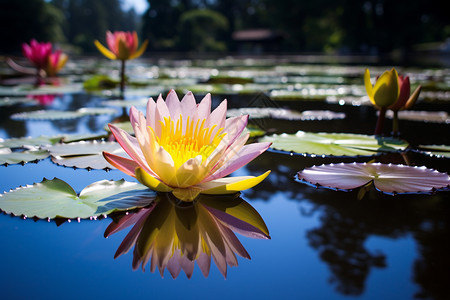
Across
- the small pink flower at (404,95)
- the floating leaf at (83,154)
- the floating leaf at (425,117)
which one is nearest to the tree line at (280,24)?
the floating leaf at (425,117)

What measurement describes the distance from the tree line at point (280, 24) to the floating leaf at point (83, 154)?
1587 centimetres

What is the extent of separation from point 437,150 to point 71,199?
1.14 metres

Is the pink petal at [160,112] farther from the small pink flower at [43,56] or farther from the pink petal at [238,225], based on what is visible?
the small pink flower at [43,56]

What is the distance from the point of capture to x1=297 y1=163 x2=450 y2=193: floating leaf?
3.11 ft

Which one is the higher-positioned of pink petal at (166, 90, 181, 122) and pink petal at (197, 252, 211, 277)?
pink petal at (166, 90, 181, 122)

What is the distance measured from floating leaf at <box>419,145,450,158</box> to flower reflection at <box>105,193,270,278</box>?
742mm

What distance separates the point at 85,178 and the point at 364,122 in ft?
4.84

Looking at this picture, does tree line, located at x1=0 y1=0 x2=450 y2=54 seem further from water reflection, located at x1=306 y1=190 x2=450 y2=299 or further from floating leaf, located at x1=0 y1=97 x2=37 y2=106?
water reflection, located at x1=306 y1=190 x2=450 y2=299

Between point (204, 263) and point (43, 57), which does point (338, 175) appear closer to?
point (204, 263)

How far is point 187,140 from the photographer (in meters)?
0.92

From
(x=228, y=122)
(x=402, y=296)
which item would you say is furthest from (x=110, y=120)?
(x=402, y=296)

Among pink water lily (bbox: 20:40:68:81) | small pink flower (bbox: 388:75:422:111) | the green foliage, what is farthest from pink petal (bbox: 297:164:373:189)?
the green foliage

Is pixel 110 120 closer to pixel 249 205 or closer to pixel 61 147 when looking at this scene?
pixel 61 147

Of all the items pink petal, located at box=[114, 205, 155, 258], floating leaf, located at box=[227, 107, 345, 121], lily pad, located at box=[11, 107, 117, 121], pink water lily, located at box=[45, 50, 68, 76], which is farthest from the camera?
pink water lily, located at box=[45, 50, 68, 76]
